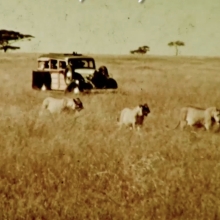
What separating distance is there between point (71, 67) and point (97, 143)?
743mm

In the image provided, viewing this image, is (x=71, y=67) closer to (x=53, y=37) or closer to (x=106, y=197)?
(x=53, y=37)

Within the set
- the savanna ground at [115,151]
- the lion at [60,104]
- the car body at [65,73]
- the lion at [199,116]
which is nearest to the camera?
the savanna ground at [115,151]

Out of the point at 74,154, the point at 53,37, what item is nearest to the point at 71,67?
→ the point at 53,37

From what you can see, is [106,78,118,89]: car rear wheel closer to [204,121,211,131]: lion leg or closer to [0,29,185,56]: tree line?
[0,29,185,56]: tree line

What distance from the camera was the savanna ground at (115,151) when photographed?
2.42 meters

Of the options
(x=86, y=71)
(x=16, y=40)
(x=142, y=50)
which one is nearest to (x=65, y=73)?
(x=86, y=71)

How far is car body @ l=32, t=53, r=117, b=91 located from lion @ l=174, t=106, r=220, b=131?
0.51 meters

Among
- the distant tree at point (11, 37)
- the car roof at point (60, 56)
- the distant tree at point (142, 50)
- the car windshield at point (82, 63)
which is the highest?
the distant tree at point (11, 37)

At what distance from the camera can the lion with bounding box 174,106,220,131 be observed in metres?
2.69

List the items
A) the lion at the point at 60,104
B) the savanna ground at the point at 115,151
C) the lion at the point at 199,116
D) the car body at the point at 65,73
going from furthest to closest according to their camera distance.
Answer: the car body at the point at 65,73, the lion at the point at 60,104, the lion at the point at 199,116, the savanna ground at the point at 115,151

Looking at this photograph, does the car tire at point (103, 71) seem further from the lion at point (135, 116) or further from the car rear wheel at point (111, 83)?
the lion at point (135, 116)

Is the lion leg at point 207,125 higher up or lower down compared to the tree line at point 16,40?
lower down

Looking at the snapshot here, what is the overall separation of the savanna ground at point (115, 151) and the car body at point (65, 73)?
6 cm

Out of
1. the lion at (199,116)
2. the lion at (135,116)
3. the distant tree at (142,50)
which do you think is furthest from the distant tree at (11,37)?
the lion at (199,116)
